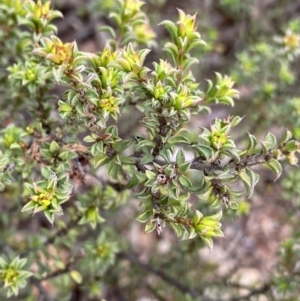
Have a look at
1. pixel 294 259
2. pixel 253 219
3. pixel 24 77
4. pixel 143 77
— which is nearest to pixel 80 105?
pixel 143 77

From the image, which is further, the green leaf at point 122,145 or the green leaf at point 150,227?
the green leaf at point 122,145

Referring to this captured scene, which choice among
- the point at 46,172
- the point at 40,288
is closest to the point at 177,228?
the point at 46,172

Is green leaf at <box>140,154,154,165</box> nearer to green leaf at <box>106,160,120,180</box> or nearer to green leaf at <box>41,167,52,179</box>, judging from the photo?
green leaf at <box>106,160,120,180</box>

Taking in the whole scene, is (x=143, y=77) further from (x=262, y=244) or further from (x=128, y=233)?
(x=262, y=244)

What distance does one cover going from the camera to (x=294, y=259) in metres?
2.14

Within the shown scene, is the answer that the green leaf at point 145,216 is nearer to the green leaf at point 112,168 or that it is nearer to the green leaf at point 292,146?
the green leaf at point 112,168

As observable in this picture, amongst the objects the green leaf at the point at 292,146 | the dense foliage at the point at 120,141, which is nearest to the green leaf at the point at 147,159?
the dense foliage at the point at 120,141

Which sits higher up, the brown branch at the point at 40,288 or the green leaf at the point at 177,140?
the green leaf at the point at 177,140

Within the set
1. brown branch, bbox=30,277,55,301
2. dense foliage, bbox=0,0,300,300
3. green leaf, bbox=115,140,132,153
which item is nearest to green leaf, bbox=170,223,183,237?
dense foliage, bbox=0,0,300,300

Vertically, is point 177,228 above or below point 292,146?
below

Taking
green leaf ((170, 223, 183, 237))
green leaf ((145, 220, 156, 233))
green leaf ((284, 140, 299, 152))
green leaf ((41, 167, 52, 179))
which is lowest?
green leaf ((170, 223, 183, 237))

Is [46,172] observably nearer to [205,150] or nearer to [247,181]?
[205,150]

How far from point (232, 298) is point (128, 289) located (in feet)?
2.29

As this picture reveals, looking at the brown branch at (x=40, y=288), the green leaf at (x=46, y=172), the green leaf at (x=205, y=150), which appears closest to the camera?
the green leaf at (x=205, y=150)
